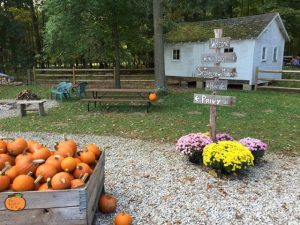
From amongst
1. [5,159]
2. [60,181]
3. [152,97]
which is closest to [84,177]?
[60,181]

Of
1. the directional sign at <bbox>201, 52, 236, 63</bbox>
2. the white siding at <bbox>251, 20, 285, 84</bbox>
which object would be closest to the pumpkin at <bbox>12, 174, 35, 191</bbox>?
the directional sign at <bbox>201, 52, 236, 63</bbox>

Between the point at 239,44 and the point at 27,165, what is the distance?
14764 millimetres

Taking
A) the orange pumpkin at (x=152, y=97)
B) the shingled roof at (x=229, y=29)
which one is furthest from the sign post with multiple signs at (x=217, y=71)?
the shingled roof at (x=229, y=29)

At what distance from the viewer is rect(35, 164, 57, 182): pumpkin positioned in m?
2.91

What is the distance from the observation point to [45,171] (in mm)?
2932

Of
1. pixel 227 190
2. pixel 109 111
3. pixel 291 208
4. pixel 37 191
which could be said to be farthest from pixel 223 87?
pixel 109 111

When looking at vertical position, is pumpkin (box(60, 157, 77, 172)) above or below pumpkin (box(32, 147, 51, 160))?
below

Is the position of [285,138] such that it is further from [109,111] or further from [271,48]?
[271,48]

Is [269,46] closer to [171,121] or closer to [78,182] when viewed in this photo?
[171,121]

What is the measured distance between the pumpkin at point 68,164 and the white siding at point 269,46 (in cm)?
1436

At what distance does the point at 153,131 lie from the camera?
750 centimetres

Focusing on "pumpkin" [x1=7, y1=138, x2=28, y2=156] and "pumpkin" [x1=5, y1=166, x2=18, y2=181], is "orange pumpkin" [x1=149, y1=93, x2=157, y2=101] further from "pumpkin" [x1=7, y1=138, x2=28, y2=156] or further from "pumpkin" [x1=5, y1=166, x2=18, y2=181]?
"pumpkin" [x1=5, y1=166, x2=18, y2=181]

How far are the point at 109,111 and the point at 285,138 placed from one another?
18.5ft

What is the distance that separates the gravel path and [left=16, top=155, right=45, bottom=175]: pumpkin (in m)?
0.99
